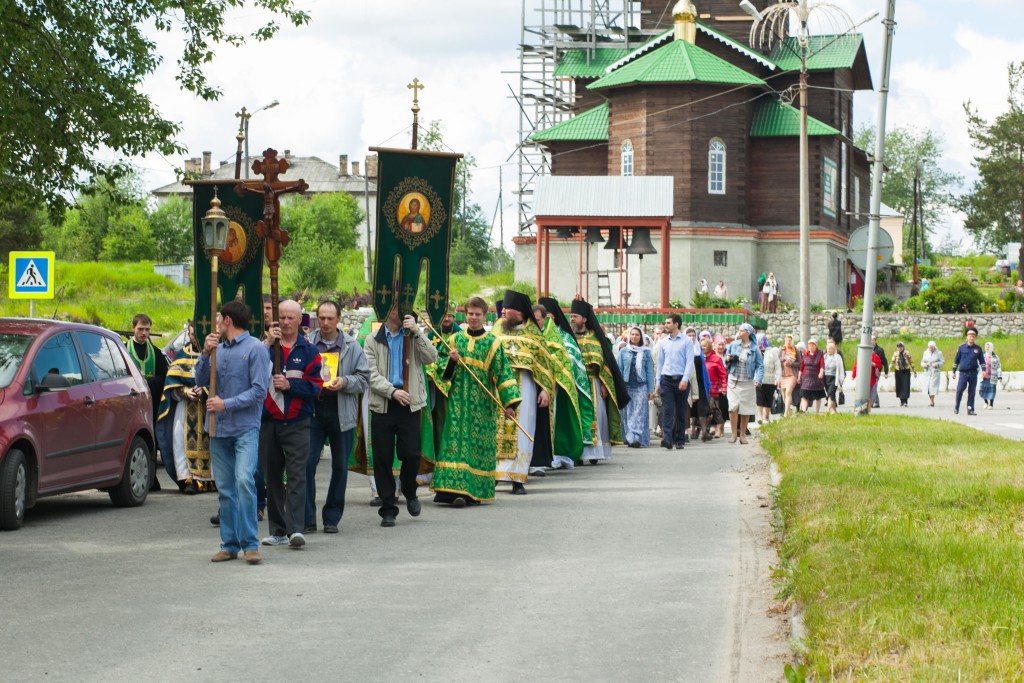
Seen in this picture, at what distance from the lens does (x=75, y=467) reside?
1377cm

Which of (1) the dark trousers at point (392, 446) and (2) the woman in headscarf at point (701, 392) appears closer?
(1) the dark trousers at point (392, 446)

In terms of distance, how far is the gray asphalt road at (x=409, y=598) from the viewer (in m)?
7.55

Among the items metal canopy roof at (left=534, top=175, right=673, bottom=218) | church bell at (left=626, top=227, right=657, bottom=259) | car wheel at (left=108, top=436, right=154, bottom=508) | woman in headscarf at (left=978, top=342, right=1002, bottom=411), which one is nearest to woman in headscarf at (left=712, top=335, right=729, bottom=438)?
woman in headscarf at (left=978, top=342, right=1002, bottom=411)

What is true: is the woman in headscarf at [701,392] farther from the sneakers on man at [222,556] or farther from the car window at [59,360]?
the sneakers on man at [222,556]

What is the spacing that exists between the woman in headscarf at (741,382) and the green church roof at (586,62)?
3947 cm

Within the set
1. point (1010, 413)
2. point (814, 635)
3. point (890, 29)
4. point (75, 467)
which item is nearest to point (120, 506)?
point (75, 467)

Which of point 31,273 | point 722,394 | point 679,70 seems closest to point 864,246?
point 722,394

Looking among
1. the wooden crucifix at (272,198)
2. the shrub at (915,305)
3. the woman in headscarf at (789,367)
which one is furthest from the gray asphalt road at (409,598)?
the shrub at (915,305)

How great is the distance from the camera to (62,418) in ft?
44.5

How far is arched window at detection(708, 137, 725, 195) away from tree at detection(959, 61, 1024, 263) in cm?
3714

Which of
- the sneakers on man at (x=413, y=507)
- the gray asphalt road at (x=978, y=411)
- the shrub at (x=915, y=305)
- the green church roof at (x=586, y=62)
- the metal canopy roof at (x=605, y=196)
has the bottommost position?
the gray asphalt road at (x=978, y=411)

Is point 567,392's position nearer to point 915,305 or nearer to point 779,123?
point 915,305

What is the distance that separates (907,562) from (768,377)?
65.4ft

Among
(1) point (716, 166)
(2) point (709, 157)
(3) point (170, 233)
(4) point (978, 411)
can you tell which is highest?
(2) point (709, 157)
